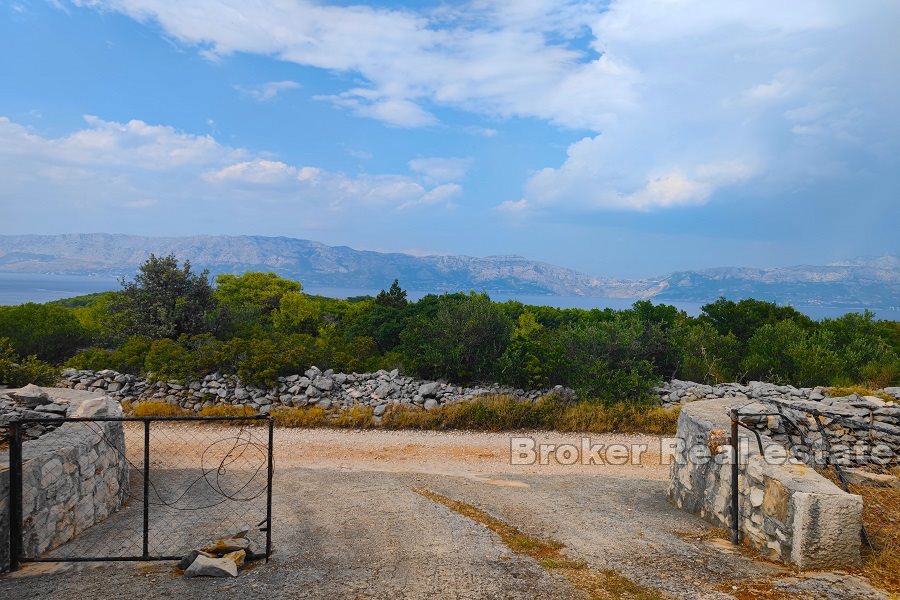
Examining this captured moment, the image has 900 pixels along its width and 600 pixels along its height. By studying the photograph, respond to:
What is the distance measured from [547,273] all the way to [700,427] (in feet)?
493

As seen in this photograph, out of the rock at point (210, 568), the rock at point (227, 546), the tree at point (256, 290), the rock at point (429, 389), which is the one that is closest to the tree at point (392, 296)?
the tree at point (256, 290)

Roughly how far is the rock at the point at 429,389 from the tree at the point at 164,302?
33.1 feet

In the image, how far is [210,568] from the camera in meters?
5.37

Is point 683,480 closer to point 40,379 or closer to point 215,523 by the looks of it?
point 215,523

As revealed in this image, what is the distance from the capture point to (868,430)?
9281 millimetres

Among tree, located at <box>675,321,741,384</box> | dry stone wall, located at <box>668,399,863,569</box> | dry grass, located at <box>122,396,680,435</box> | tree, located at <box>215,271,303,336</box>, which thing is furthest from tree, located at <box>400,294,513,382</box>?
tree, located at <box>215,271,303,336</box>

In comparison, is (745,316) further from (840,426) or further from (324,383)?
(324,383)

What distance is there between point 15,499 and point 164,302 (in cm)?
1628

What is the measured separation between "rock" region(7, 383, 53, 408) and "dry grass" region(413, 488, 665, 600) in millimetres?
7207

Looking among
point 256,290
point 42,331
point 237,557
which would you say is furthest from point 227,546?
point 256,290

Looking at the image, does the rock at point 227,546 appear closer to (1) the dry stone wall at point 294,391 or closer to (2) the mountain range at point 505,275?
(1) the dry stone wall at point 294,391

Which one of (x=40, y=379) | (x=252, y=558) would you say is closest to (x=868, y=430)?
(x=252, y=558)

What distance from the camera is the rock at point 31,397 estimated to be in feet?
30.0

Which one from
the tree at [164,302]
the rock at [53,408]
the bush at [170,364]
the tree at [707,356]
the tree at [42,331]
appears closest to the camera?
the rock at [53,408]
